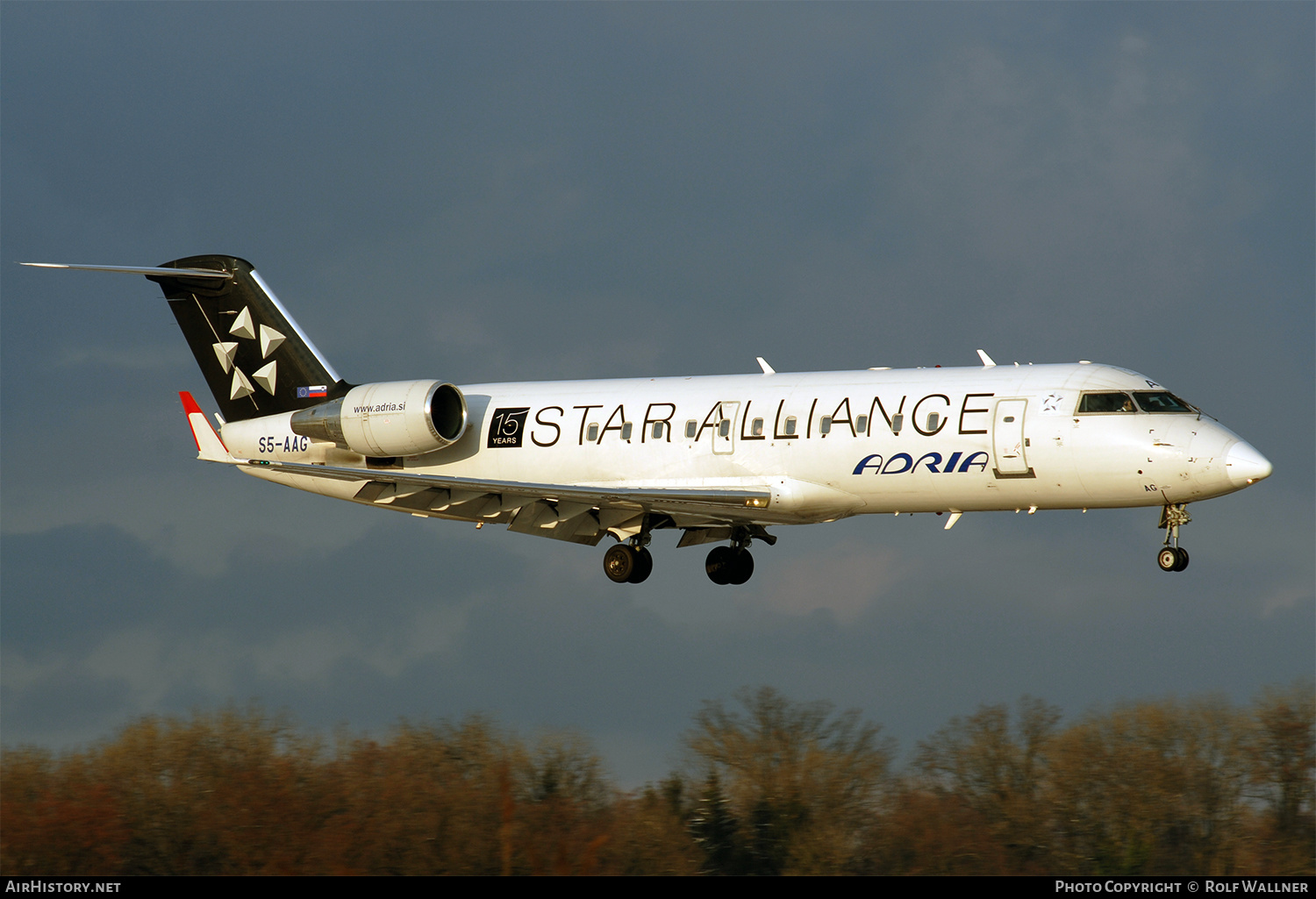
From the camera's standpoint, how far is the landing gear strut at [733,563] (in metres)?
37.2

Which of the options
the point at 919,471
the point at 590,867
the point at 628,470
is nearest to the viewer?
the point at 590,867

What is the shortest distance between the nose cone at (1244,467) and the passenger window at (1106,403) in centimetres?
198

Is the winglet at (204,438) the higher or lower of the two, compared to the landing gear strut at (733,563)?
higher

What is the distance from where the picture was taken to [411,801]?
30.6m

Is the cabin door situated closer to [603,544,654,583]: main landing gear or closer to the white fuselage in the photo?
the white fuselage

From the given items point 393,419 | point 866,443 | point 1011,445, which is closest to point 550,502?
point 393,419

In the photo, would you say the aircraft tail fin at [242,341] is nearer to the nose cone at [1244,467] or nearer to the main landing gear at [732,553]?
the main landing gear at [732,553]

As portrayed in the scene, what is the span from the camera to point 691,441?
33.8m

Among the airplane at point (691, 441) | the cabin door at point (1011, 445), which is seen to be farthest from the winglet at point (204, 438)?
the cabin door at point (1011, 445)

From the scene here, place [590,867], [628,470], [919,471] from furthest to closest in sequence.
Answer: [628,470] < [919,471] < [590,867]

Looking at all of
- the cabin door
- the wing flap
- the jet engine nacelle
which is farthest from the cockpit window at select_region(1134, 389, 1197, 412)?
the jet engine nacelle

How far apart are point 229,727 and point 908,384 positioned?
49.4 feet

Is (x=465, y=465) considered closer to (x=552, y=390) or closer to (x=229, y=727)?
(x=552, y=390)

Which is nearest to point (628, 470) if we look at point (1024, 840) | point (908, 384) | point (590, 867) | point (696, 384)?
point (696, 384)
